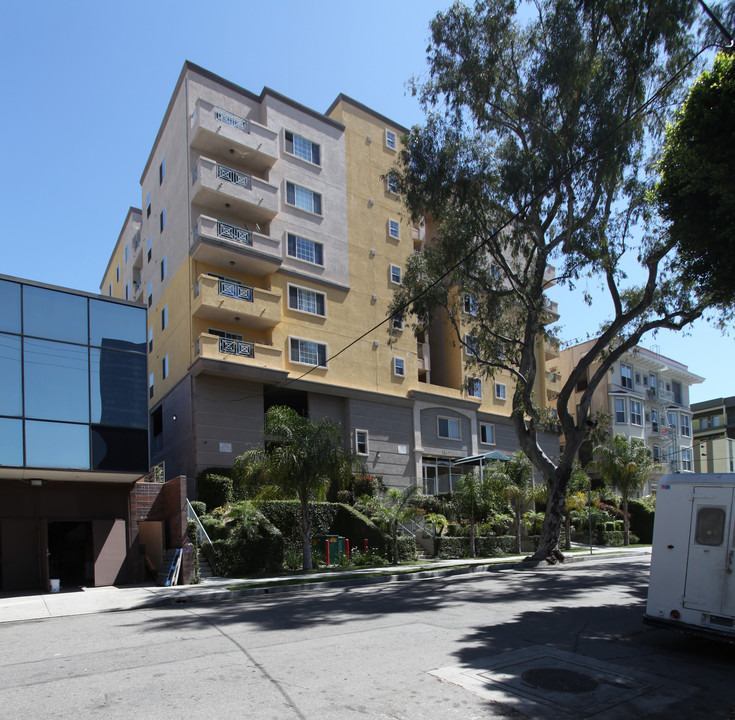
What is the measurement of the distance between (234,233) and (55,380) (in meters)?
14.0

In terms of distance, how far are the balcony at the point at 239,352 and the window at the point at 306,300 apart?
318cm

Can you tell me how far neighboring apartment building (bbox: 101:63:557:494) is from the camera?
29328 mm

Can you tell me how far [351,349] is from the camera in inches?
1347

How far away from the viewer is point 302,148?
3466cm

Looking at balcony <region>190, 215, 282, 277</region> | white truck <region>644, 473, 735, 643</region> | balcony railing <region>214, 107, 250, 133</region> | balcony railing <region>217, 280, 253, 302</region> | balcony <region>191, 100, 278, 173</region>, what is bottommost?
white truck <region>644, 473, 735, 643</region>

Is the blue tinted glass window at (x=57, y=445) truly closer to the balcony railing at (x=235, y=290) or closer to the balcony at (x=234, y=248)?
the balcony railing at (x=235, y=290)

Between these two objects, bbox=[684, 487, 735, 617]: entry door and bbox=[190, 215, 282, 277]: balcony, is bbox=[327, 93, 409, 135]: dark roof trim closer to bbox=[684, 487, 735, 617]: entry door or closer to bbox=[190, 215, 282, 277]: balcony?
bbox=[190, 215, 282, 277]: balcony

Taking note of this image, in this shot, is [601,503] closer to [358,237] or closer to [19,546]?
[358,237]

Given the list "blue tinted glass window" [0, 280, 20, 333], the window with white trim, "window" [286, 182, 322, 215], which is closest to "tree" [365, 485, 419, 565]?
the window with white trim

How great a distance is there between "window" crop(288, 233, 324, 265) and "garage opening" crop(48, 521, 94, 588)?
16657mm

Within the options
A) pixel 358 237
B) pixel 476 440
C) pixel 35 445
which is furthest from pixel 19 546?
pixel 476 440

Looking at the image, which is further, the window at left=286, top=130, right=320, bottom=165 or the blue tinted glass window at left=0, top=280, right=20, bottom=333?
the window at left=286, top=130, right=320, bottom=165

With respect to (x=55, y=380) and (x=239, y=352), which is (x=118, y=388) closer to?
(x=55, y=380)

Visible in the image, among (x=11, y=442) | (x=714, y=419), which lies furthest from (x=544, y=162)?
(x=714, y=419)
